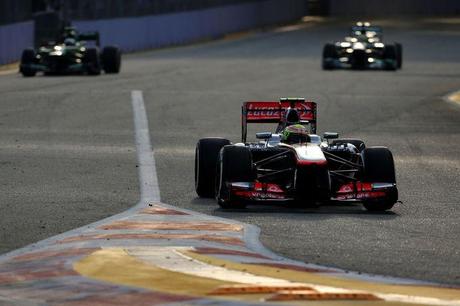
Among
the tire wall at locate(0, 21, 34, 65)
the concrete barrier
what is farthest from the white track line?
the concrete barrier

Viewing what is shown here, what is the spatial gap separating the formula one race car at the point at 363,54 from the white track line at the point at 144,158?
1432 cm

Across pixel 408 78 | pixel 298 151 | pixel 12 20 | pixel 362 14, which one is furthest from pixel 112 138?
pixel 362 14

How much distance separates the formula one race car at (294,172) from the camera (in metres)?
14.9

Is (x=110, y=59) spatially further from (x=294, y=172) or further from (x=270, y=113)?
(x=294, y=172)

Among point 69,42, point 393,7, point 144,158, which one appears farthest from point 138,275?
point 393,7

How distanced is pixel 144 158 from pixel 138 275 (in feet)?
33.9

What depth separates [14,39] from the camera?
46.8m

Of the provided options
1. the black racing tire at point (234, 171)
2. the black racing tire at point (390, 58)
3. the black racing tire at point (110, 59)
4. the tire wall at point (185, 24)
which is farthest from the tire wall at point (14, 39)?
the black racing tire at point (234, 171)

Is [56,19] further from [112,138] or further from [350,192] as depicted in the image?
[350,192]

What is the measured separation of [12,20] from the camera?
46.9 metres

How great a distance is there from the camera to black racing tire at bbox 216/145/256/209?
15070 mm

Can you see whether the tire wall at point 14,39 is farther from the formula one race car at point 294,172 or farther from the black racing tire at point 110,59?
the formula one race car at point 294,172

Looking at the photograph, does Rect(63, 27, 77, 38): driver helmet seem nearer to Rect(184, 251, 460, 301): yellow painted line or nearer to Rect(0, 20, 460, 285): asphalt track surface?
Rect(0, 20, 460, 285): asphalt track surface

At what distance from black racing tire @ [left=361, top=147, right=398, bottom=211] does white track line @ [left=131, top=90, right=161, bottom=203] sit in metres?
2.18
